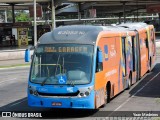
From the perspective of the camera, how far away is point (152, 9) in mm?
65688

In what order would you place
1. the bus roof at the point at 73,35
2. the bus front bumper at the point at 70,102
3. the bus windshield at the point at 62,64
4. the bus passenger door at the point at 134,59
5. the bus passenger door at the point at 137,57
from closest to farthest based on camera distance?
the bus front bumper at the point at 70,102 → the bus windshield at the point at 62,64 → the bus roof at the point at 73,35 → the bus passenger door at the point at 134,59 → the bus passenger door at the point at 137,57

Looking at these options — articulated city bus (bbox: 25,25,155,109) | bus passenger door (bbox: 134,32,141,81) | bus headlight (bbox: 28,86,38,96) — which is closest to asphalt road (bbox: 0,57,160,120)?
articulated city bus (bbox: 25,25,155,109)

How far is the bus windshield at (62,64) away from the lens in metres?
12.8

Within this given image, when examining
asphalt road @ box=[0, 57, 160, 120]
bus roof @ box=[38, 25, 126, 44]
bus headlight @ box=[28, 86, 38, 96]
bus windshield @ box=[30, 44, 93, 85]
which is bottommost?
asphalt road @ box=[0, 57, 160, 120]

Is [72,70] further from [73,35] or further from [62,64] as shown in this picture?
[73,35]

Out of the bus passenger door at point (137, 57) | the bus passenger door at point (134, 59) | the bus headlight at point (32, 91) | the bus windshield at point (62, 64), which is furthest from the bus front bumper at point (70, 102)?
the bus passenger door at point (137, 57)

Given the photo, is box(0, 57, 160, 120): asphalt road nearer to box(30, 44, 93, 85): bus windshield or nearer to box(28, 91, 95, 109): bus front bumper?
box(28, 91, 95, 109): bus front bumper

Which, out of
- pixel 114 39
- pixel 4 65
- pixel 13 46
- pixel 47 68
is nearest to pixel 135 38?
pixel 114 39

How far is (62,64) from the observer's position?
13.0 meters

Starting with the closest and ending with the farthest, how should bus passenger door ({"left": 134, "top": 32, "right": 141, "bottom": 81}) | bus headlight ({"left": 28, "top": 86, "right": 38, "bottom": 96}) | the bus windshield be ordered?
the bus windshield → bus headlight ({"left": 28, "top": 86, "right": 38, "bottom": 96}) → bus passenger door ({"left": 134, "top": 32, "right": 141, "bottom": 81})

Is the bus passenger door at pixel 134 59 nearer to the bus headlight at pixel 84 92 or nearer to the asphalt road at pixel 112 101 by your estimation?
the asphalt road at pixel 112 101

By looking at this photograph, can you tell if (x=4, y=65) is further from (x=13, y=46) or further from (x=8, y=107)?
(x=13, y=46)

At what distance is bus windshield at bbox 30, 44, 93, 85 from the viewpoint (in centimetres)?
1278

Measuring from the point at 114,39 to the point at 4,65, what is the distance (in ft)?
71.7
